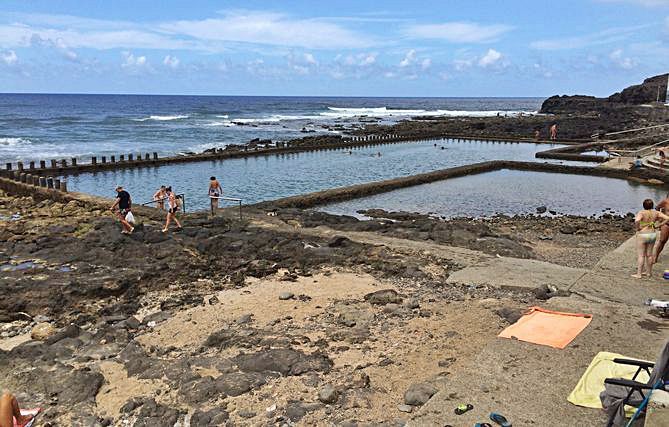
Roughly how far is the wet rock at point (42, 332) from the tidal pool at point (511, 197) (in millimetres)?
12816

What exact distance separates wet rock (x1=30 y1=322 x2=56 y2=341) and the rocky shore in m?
0.04

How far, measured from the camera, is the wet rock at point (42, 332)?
8859 mm

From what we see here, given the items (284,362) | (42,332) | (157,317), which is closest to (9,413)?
(284,362)

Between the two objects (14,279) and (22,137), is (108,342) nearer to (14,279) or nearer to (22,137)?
(14,279)

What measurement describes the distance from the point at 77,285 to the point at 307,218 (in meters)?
8.25

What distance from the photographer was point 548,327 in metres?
7.29

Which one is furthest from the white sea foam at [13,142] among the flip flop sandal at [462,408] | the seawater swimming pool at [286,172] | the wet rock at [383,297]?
the flip flop sandal at [462,408]

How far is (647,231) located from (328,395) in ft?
23.9

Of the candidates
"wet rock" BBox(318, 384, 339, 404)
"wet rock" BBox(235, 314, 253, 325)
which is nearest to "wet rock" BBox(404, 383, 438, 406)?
"wet rock" BBox(318, 384, 339, 404)

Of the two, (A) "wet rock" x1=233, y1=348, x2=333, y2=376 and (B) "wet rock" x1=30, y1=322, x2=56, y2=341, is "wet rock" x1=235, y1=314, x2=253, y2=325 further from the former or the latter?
(B) "wet rock" x1=30, y1=322, x2=56, y2=341

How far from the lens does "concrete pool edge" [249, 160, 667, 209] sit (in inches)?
851

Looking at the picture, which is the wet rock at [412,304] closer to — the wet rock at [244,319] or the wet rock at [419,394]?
the wet rock at [244,319]

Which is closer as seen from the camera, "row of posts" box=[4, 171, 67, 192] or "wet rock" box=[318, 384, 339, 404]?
"wet rock" box=[318, 384, 339, 404]

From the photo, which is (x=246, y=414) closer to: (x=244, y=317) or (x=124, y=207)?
(x=244, y=317)
